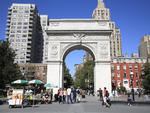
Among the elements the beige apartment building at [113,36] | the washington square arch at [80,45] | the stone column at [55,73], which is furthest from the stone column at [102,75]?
the beige apartment building at [113,36]

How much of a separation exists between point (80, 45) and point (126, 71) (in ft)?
101

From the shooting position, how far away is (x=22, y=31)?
2719 inches

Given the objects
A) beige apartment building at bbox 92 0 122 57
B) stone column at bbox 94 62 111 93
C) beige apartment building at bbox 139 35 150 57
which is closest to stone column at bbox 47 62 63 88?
stone column at bbox 94 62 111 93

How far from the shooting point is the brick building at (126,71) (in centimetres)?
5094

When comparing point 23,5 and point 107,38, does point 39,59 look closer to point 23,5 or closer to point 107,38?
point 23,5

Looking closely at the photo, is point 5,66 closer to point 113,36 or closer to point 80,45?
point 80,45

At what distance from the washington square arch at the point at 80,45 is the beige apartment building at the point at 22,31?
1687 inches

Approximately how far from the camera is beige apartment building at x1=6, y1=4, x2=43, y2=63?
66.5 metres

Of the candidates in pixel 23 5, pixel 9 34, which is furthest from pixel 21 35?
pixel 23 5

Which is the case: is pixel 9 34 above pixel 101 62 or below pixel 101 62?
above

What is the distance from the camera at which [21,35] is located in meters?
68.6

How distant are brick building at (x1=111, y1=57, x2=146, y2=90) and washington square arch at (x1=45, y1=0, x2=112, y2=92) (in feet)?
89.4

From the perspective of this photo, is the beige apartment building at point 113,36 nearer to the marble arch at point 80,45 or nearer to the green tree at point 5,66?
the marble arch at point 80,45

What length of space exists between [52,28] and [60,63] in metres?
6.31
